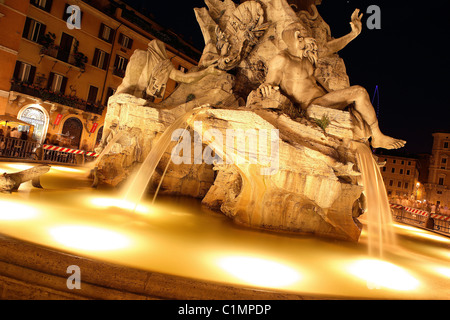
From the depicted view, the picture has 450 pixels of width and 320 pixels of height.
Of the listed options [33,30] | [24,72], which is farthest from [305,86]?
[33,30]

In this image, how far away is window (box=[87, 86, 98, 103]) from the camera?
2436 cm

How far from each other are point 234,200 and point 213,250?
283 cm

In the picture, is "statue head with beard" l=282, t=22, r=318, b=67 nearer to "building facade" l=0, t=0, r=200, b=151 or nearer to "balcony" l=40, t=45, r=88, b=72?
"building facade" l=0, t=0, r=200, b=151

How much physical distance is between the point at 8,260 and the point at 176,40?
30.0 metres

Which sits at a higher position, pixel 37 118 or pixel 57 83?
pixel 57 83

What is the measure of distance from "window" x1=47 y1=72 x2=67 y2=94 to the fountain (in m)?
17.2

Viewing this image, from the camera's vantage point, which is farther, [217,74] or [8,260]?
[217,74]

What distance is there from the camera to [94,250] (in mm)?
2979

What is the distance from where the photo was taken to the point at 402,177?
171ft

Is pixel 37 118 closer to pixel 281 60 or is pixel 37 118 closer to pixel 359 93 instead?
pixel 281 60
